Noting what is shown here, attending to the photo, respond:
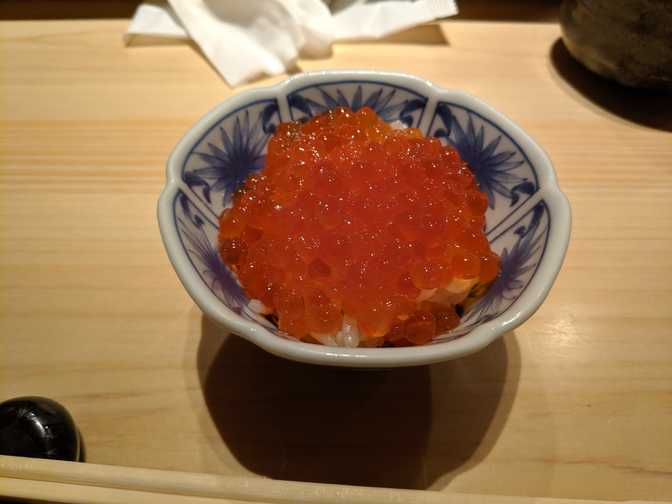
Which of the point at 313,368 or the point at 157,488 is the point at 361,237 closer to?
the point at 313,368

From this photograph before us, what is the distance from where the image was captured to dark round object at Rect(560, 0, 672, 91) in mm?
1129

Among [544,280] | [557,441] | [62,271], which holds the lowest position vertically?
[557,441]

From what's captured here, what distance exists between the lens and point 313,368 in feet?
2.68

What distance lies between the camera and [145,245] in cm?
100

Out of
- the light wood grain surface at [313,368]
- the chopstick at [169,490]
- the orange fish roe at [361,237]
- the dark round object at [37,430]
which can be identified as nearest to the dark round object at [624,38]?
the light wood grain surface at [313,368]

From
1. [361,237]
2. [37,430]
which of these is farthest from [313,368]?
[37,430]

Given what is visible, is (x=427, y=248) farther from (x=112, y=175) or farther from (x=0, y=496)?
(x=112, y=175)

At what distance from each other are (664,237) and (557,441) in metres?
0.51

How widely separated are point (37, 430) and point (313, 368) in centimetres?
38

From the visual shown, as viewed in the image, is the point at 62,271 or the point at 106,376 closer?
the point at 106,376

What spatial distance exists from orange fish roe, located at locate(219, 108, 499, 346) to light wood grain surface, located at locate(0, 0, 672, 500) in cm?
16

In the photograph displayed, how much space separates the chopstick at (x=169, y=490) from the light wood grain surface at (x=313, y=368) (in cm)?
15

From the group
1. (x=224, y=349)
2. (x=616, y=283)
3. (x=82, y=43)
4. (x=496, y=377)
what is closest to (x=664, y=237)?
(x=616, y=283)

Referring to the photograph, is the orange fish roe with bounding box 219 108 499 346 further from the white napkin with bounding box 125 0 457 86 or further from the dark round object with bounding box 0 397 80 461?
the white napkin with bounding box 125 0 457 86
